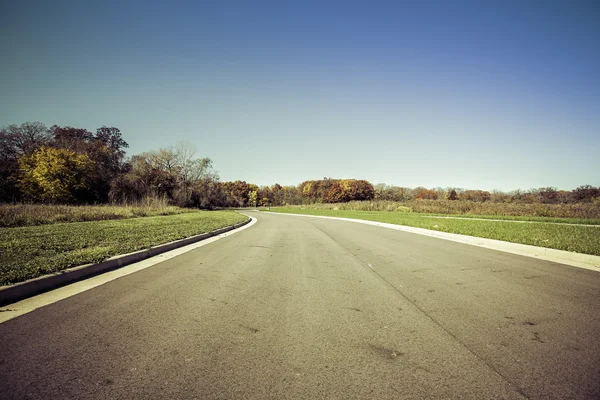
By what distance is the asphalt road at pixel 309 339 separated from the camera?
7.33 feet

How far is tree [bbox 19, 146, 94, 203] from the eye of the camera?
34.8 m

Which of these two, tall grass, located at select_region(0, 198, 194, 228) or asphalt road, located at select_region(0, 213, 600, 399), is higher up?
tall grass, located at select_region(0, 198, 194, 228)

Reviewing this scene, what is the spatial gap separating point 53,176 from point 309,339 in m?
46.4

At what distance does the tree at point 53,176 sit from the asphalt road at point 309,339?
137 feet

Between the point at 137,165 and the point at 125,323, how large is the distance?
4931 cm

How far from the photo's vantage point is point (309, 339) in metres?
3.08

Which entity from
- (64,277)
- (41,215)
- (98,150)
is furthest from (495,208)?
(98,150)

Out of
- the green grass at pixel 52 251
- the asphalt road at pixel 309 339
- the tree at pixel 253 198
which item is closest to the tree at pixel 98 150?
the green grass at pixel 52 251

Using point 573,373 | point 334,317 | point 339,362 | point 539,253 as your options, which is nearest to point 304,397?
point 339,362

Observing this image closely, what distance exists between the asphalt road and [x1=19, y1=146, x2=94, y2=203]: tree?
4173 centimetres

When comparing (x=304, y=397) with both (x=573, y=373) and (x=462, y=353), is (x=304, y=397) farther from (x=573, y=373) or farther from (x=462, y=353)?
(x=573, y=373)

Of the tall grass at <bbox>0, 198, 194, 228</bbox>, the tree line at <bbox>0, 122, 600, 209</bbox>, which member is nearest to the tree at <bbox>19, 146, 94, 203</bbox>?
the tree line at <bbox>0, 122, 600, 209</bbox>

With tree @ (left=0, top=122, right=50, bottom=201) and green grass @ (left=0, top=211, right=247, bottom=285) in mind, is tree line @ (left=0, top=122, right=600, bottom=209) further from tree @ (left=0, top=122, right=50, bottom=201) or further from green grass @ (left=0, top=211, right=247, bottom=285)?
green grass @ (left=0, top=211, right=247, bottom=285)

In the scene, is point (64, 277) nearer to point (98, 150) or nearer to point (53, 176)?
point (53, 176)
